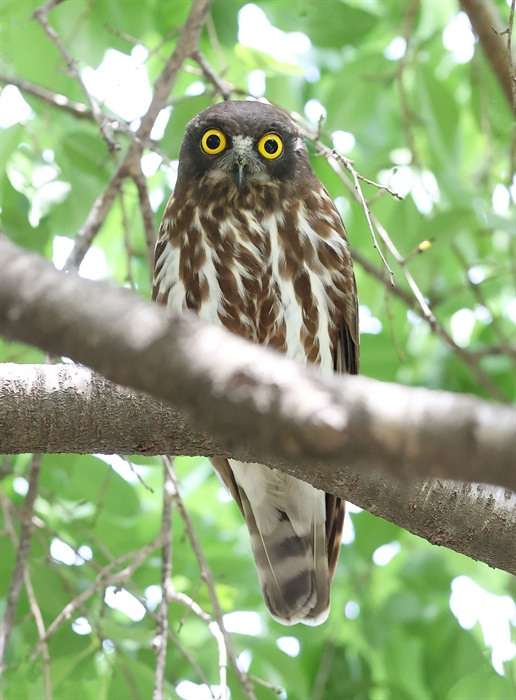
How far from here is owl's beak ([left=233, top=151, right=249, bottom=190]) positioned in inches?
146

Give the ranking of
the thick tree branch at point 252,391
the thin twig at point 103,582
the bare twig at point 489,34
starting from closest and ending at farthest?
the thick tree branch at point 252,391, the thin twig at point 103,582, the bare twig at point 489,34

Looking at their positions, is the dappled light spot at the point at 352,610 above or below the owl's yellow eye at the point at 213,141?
below

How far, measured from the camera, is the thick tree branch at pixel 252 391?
0.98 m

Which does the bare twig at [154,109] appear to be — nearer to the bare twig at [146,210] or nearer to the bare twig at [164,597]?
the bare twig at [146,210]

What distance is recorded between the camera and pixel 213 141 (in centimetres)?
387

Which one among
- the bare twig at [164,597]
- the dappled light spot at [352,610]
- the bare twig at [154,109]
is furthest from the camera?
the dappled light spot at [352,610]

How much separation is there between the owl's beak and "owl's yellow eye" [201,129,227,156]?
0.09 metres

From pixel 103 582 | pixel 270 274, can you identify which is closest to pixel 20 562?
pixel 103 582

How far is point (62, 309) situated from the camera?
106 centimetres

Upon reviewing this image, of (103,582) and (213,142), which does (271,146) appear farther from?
(103,582)

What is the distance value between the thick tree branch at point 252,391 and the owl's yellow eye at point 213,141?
285cm

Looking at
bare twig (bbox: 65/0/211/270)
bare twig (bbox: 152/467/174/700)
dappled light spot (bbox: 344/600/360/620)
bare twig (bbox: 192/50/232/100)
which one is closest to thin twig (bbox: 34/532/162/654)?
bare twig (bbox: 152/467/174/700)

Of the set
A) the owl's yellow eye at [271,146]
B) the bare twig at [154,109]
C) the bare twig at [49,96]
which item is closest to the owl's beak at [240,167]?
the owl's yellow eye at [271,146]

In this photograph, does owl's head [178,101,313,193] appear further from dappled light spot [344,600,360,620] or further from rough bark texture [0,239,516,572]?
rough bark texture [0,239,516,572]
